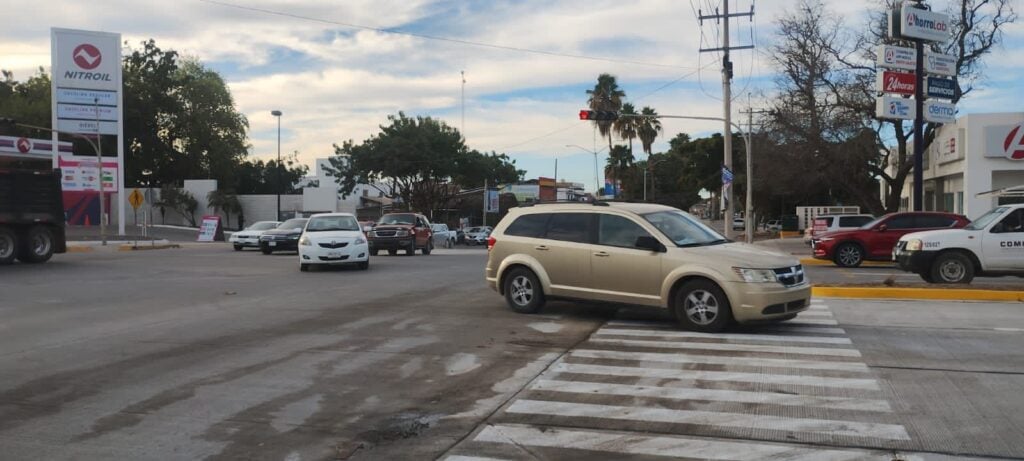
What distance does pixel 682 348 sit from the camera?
8.66m

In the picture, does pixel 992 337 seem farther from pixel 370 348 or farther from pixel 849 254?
pixel 849 254

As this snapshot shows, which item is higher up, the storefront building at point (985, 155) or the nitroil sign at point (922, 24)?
the nitroil sign at point (922, 24)

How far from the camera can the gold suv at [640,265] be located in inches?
373

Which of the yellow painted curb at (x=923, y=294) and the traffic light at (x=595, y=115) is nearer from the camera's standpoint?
the yellow painted curb at (x=923, y=294)

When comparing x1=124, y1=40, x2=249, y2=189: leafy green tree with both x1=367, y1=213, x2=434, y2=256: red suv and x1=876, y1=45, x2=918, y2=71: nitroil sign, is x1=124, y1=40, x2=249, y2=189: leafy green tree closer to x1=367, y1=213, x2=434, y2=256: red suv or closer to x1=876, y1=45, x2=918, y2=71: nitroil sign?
x1=367, y1=213, x2=434, y2=256: red suv

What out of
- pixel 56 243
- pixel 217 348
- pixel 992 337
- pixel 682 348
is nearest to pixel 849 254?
pixel 992 337

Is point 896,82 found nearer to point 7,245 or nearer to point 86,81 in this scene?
point 7,245

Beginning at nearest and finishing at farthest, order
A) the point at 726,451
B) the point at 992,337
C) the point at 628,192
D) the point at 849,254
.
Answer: the point at 726,451, the point at 992,337, the point at 849,254, the point at 628,192

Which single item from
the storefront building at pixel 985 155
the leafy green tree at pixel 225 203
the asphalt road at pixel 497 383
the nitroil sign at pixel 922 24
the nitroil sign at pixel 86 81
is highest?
the nitroil sign at pixel 86 81

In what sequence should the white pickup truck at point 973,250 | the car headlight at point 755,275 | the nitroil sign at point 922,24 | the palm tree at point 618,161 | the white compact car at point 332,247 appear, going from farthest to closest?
the palm tree at point 618,161, the nitroil sign at point 922,24, the white compact car at point 332,247, the white pickup truck at point 973,250, the car headlight at point 755,275

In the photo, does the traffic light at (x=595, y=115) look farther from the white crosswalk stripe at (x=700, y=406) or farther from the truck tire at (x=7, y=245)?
the white crosswalk stripe at (x=700, y=406)

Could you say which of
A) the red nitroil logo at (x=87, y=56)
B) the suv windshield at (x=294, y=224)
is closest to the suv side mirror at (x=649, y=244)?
the suv windshield at (x=294, y=224)

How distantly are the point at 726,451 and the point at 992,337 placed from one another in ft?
20.1

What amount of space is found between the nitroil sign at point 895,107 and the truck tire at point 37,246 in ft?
80.2
